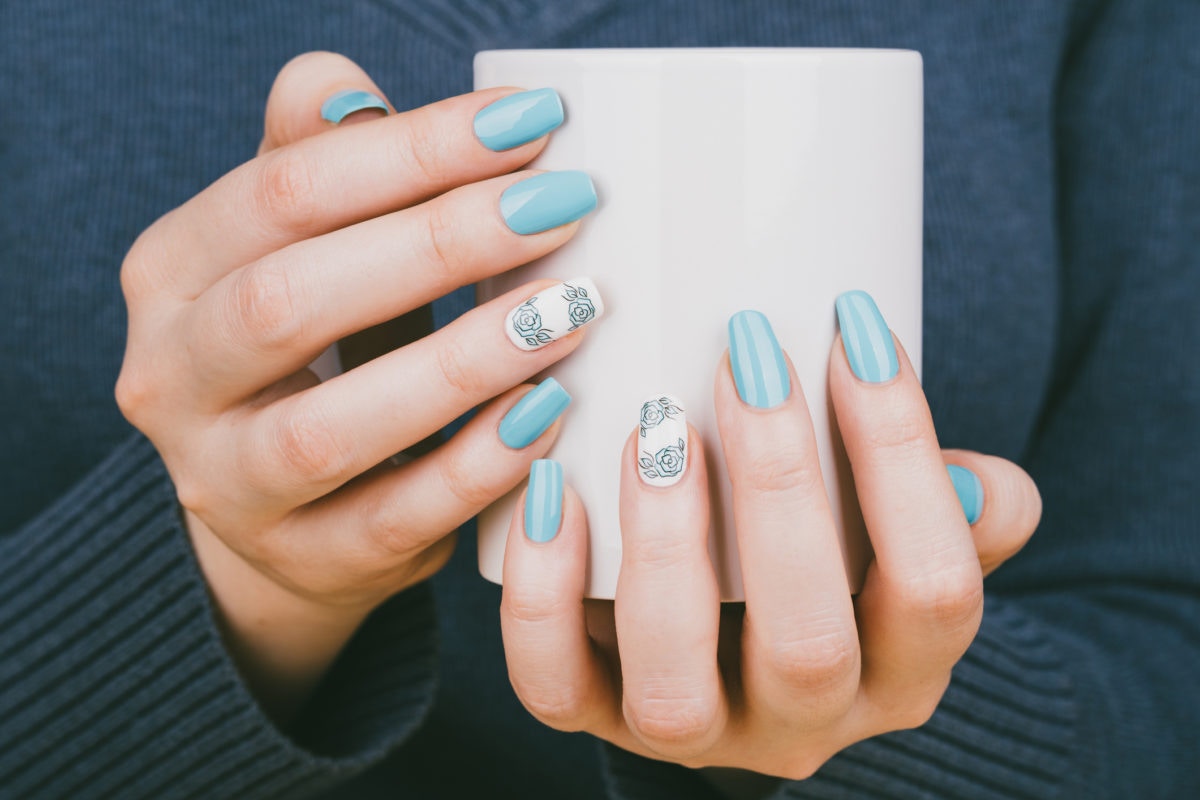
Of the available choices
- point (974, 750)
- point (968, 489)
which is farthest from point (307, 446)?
point (974, 750)

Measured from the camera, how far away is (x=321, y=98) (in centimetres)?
60

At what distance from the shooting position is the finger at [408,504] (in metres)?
0.52

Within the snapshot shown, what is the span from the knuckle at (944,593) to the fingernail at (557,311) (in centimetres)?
22

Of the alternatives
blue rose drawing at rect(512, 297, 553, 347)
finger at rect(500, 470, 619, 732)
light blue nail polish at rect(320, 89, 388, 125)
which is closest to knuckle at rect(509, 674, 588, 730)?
finger at rect(500, 470, 619, 732)

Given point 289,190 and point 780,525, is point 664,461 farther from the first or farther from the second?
point 289,190


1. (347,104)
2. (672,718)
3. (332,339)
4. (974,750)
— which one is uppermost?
(347,104)

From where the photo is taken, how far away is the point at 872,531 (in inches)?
20.2

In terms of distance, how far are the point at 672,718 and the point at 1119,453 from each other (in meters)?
0.79

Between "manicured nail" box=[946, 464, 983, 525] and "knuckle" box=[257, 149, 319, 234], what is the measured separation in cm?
42

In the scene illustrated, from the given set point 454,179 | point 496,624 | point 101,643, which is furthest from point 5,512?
point 454,179

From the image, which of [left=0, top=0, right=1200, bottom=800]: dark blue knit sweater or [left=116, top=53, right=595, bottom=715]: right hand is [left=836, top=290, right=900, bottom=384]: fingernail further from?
[left=0, top=0, right=1200, bottom=800]: dark blue knit sweater

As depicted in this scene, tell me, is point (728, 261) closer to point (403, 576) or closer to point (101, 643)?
point (403, 576)

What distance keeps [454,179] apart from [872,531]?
285mm

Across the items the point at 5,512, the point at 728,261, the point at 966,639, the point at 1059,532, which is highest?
the point at 728,261
